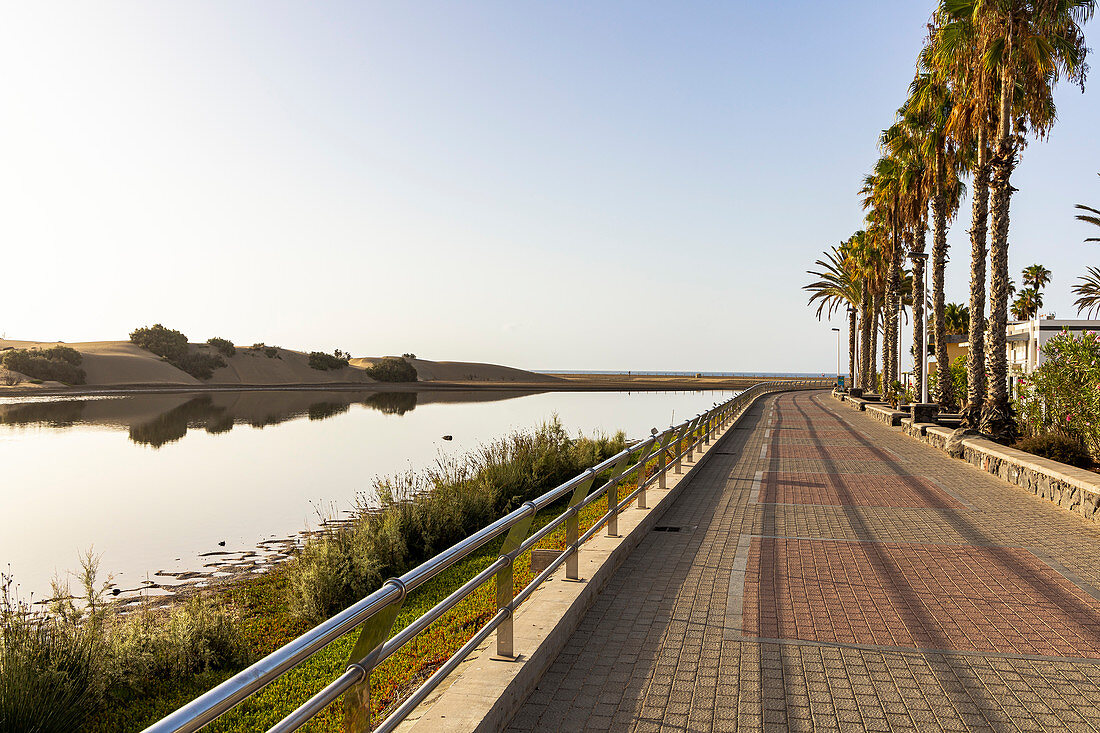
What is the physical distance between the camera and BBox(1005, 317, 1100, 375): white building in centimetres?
3156

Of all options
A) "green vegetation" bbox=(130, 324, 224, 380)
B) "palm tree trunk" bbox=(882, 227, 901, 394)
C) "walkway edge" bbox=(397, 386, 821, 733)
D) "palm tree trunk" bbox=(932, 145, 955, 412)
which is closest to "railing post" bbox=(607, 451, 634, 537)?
"walkway edge" bbox=(397, 386, 821, 733)

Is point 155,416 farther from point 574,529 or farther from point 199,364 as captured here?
point 199,364

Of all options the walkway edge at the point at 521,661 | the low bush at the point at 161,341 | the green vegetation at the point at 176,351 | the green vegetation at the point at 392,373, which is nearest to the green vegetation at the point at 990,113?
the walkway edge at the point at 521,661

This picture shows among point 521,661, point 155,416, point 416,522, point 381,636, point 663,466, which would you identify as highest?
point 381,636

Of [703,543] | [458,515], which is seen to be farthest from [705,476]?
[703,543]

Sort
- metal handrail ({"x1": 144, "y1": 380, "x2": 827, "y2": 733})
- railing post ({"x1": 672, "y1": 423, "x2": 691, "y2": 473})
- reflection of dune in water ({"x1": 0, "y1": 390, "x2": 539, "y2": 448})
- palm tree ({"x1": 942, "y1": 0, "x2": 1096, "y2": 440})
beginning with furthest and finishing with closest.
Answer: reflection of dune in water ({"x1": 0, "y1": 390, "x2": 539, "y2": 448}) → palm tree ({"x1": 942, "y1": 0, "x2": 1096, "y2": 440}) → railing post ({"x1": 672, "y1": 423, "x2": 691, "y2": 473}) → metal handrail ({"x1": 144, "y1": 380, "x2": 827, "y2": 733})

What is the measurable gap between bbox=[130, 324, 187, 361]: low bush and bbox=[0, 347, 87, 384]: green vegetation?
800 inches

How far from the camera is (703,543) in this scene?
961 cm

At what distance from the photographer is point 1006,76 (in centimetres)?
1953

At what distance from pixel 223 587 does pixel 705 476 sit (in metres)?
9.65

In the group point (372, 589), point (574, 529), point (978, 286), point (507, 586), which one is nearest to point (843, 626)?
point (574, 529)

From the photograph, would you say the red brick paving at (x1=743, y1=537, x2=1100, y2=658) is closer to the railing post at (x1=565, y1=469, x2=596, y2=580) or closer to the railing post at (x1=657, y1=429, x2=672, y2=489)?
the railing post at (x1=565, y1=469, x2=596, y2=580)

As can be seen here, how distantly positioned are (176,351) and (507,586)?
120664 millimetres

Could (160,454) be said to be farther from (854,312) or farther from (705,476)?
(854,312)
